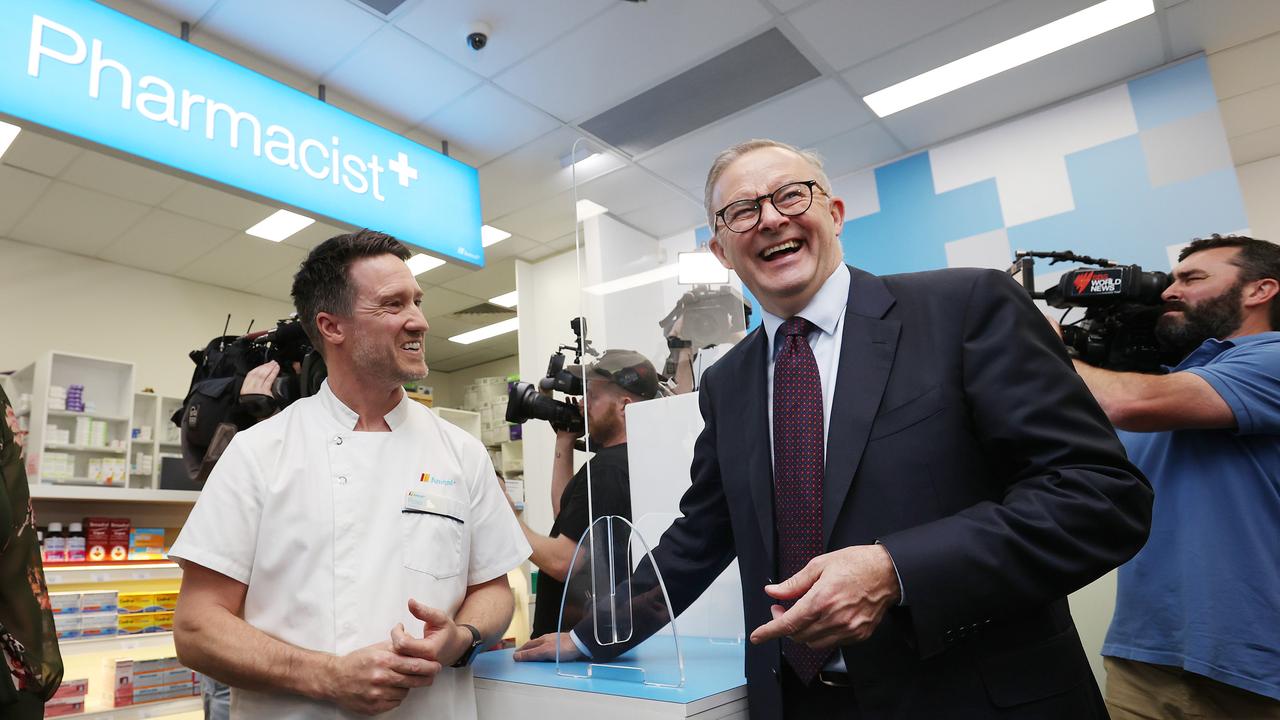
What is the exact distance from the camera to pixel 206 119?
274 centimetres

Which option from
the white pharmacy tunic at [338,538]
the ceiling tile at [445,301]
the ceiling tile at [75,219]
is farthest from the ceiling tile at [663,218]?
the ceiling tile at [445,301]

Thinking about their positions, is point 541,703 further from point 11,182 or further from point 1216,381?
point 11,182

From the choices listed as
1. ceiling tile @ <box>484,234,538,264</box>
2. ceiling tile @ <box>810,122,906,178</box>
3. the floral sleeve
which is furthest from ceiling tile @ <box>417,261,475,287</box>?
the floral sleeve

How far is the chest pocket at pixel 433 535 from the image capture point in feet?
4.68

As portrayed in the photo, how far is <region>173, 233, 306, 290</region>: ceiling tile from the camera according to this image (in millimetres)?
5980

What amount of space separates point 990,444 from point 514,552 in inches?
39.3

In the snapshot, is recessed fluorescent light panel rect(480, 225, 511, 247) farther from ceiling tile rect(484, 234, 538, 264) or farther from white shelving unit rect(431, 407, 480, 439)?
white shelving unit rect(431, 407, 480, 439)

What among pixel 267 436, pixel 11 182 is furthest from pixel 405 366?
pixel 11 182

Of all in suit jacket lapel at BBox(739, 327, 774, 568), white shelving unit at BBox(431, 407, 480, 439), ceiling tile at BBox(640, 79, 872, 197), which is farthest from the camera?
white shelving unit at BBox(431, 407, 480, 439)

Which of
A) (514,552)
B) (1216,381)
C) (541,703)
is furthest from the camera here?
(1216,381)

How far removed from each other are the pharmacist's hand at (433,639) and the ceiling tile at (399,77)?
123 inches

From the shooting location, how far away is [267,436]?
1.45m

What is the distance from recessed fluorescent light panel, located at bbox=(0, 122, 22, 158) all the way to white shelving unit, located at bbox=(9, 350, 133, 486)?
1.39 meters

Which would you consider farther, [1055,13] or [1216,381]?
[1055,13]
